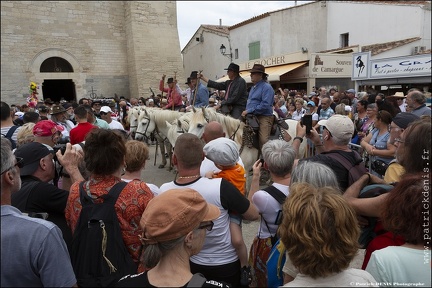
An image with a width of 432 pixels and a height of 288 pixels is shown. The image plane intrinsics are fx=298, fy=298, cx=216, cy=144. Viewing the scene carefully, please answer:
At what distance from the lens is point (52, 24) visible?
1847 cm

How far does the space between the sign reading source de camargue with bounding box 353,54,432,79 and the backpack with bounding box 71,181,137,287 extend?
46.4 ft

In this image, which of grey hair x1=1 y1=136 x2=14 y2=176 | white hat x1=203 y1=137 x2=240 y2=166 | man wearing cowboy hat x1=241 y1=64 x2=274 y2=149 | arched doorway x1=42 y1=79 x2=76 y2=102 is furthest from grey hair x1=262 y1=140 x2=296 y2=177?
arched doorway x1=42 y1=79 x2=76 y2=102

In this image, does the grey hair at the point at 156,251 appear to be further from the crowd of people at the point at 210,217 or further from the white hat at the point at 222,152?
the white hat at the point at 222,152

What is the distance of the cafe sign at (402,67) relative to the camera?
12242 millimetres

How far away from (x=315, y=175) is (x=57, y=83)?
80.4ft

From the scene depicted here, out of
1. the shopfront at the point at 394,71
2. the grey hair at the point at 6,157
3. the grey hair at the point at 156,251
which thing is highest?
the shopfront at the point at 394,71

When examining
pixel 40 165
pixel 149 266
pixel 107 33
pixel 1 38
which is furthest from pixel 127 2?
pixel 149 266

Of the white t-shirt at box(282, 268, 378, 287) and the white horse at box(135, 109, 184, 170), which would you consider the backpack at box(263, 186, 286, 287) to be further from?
the white horse at box(135, 109, 184, 170)

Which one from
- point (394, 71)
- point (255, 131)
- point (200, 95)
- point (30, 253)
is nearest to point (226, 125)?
point (255, 131)

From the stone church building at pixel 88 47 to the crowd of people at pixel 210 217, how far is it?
60.9 feet

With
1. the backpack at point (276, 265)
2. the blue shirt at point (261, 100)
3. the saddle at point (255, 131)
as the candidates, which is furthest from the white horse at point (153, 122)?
the backpack at point (276, 265)

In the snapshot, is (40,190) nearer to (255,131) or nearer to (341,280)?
(341,280)

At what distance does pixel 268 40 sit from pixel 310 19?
3.65 meters

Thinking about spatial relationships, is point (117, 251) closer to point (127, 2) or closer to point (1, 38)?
point (1, 38)
